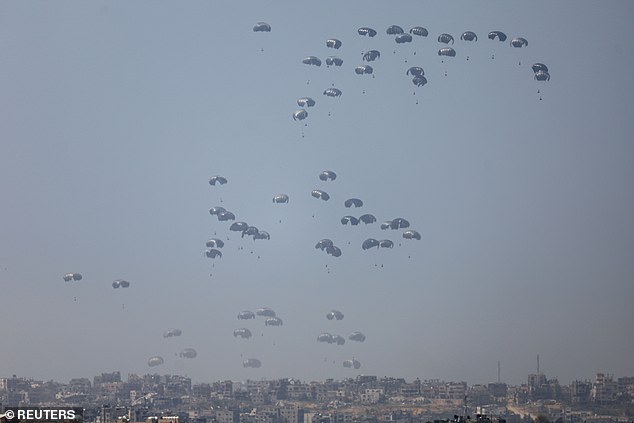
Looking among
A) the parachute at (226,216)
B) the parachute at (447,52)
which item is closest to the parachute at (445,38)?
the parachute at (447,52)

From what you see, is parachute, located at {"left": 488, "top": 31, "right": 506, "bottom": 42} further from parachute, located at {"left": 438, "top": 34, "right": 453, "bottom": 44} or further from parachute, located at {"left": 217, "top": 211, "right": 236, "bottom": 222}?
parachute, located at {"left": 217, "top": 211, "right": 236, "bottom": 222}

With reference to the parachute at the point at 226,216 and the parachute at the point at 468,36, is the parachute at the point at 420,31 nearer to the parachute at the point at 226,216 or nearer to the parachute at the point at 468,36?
the parachute at the point at 468,36

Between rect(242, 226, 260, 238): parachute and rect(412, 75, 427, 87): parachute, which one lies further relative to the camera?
rect(242, 226, 260, 238): parachute

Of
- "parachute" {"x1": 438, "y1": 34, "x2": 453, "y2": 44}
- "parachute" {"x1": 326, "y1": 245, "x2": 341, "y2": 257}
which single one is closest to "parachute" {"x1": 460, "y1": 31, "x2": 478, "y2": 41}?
"parachute" {"x1": 438, "y1": 34, "x2": 453, "y2": 44}

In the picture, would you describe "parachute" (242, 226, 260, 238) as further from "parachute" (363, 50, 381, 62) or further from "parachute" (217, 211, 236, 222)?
"parachute" (363, 50, 381, 62)

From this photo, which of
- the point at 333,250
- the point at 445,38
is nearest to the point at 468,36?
the point at 445,38

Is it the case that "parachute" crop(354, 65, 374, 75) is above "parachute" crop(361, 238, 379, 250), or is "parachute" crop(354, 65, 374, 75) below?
above

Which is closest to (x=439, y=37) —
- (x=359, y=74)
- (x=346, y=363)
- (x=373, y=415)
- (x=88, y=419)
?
(x=359, y=74)

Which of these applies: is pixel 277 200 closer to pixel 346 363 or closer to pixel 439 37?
pixel 439 37
